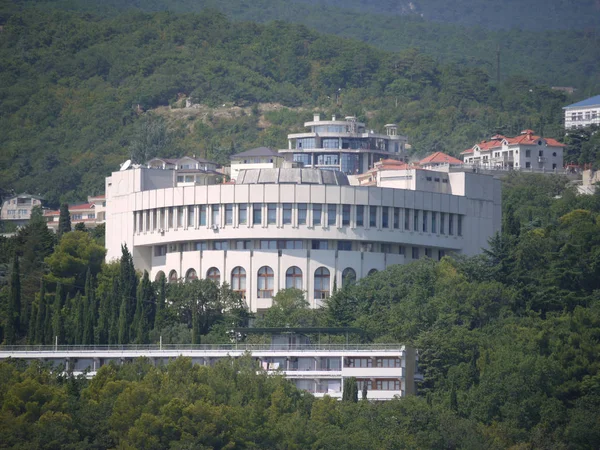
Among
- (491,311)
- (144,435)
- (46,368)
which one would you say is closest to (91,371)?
(46,368)

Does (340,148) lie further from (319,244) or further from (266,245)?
(266,245)

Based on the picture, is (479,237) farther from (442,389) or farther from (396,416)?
(396,416)

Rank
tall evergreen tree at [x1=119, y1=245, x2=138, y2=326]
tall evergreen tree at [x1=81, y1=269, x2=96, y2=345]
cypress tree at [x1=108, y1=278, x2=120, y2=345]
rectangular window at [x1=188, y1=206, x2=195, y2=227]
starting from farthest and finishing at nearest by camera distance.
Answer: rectangular window at [x1=188, y1=206, x2=195, y2=227] → tall evergreen tree at [x1=119, y1=245, x2=138, y2=326] → cypress tree at [x1=108, y1=278, x2=120, y2=345] → tall evergreen tree at [x1=81, y1=269, x2=96, y2=345]

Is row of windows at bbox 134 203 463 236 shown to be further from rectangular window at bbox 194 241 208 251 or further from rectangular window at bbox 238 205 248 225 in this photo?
rectangular window at bbox 194 241 208 251

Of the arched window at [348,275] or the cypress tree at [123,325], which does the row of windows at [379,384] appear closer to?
the cypress tree at [123,325]

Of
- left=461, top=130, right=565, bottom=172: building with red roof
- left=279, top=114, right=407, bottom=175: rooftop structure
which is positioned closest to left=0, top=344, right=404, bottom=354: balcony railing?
left=279, top=114, right=407, bottom=175: rooftop structure

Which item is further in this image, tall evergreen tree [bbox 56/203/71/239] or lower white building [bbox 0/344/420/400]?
tall evergreen tree [bbox 56/203/71/239]

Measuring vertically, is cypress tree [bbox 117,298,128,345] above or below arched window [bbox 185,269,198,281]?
below
